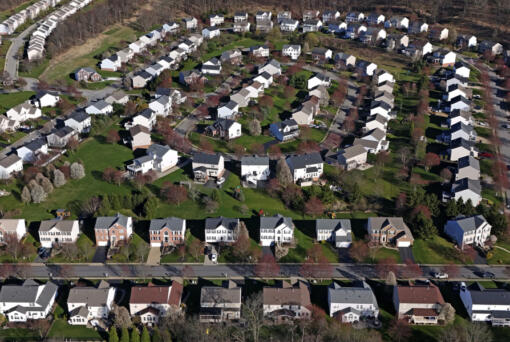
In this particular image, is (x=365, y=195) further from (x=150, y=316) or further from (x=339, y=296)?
(x=150, y=316)

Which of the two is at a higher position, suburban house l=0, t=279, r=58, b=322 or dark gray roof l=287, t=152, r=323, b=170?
dark gray roof l=287, t=152, r=323, b=170

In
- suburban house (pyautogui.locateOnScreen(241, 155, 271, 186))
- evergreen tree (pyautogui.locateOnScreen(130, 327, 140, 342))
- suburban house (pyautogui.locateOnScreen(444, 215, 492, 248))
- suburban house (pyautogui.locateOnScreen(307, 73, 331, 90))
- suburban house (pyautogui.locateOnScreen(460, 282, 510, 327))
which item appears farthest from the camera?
suburban house (pyautogui.locateOnScreen(307, 73, 331, 90))

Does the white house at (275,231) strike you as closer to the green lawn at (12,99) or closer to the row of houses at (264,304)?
the row of houses at (264,304)

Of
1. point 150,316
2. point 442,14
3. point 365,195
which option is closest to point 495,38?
point 442,14

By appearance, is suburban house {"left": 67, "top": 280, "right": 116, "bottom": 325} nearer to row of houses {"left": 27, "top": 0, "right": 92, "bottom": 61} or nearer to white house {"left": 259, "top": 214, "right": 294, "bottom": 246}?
white house {"left": 259, "top": 214, "right": 294, "bottom": 246}

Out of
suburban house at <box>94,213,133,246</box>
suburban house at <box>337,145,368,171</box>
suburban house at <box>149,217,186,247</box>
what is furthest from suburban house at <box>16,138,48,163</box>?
suburban house at <box>337,145,368,171</box>

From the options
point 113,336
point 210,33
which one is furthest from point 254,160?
point 210,33

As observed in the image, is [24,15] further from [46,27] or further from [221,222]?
[221,222]
